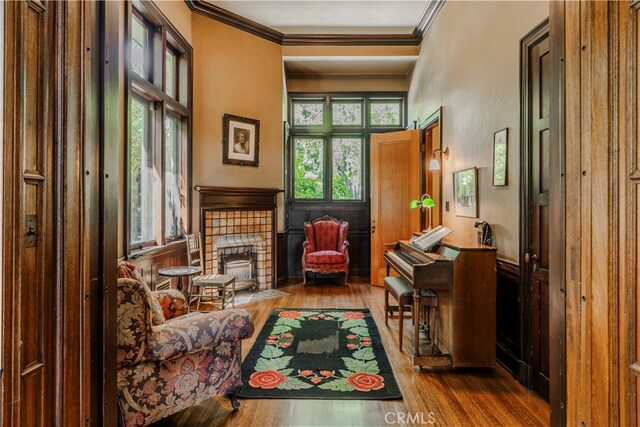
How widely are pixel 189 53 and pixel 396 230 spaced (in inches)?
153

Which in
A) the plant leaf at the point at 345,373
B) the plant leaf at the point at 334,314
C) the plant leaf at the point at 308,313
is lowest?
the plant leaf at the point at 345,373

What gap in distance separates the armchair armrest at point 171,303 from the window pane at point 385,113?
16.8 feet

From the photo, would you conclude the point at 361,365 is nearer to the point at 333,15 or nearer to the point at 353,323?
the point at 353,323

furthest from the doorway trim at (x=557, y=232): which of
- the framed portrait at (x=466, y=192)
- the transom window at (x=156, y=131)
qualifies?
the transom window at (x=156, y=131)

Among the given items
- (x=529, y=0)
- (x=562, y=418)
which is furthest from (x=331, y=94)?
(x=562, y=418)

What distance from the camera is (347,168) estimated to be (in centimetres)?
661

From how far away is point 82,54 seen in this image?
861 millimetres

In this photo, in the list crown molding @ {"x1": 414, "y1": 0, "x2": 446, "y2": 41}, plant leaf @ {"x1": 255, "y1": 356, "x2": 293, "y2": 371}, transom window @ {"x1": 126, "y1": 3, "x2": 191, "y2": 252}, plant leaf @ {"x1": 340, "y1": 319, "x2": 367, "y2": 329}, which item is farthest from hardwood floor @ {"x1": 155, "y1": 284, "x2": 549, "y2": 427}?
crown molding @ {"x1": 414, "y1": 0, "x2": 446, "y2": 41}

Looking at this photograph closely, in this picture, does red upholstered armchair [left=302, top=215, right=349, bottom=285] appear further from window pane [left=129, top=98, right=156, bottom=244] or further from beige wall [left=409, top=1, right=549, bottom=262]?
window pane [left=129, top=98, right=156, bottom=244]

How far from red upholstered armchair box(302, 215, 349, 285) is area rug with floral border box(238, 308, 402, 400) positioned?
1.61 meters

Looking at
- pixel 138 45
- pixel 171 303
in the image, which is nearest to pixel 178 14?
pixel 138 45

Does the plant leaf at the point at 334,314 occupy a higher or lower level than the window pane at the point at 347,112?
lower

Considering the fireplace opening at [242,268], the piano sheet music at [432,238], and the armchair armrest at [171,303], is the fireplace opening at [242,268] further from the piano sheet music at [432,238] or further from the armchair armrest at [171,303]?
the piano sheet music at [432,238]

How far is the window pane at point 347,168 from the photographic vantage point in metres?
6.57
